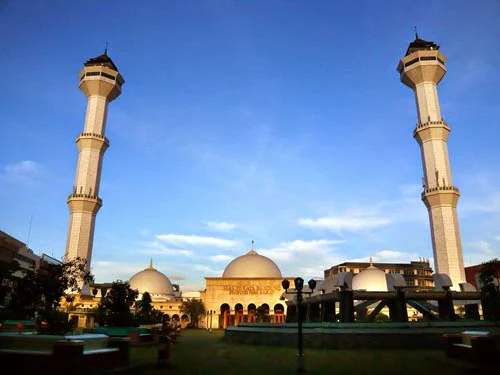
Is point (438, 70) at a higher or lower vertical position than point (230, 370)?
higher

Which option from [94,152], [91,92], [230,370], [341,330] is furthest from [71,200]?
[230,370]

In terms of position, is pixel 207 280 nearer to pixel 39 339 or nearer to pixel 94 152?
pixel 94 152

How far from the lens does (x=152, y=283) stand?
81875mm

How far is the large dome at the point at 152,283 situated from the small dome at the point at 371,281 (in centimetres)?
3669

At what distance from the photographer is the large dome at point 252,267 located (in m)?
70.9

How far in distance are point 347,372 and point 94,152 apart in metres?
56.5

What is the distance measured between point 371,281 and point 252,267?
19593mm

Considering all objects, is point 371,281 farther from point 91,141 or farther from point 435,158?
point 91,141

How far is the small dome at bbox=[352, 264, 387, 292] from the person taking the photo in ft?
214

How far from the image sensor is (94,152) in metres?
61.4

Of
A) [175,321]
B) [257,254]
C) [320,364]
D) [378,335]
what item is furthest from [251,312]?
[320,364]

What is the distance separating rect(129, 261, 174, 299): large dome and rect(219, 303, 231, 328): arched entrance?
1759 cm

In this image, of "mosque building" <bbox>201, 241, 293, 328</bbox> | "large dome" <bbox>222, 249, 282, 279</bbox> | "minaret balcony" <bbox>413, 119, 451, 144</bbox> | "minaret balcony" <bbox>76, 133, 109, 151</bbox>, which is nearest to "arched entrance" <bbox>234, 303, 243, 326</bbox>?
"mosque building" <bbox>201, 241, 293, 328</bbox>

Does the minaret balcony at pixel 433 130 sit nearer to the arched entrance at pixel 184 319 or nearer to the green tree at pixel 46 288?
the green tree at pixel 46 288
